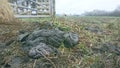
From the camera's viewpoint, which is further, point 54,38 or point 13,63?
point 54,38

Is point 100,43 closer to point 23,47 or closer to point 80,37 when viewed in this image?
point 80,37

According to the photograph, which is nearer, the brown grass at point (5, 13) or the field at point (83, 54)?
the field at point (83, 54)

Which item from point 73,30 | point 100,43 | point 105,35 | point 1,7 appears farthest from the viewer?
point 1,7

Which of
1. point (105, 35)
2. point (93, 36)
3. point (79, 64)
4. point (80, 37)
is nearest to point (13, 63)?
point (79, 64)

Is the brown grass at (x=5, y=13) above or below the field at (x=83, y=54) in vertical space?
above

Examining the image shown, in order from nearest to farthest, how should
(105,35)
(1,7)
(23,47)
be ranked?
1. (23,47)
2. (105,35)
3. (1,7)

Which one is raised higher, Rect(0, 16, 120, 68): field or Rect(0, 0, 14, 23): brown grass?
Rect(0, 0, 14, 23): brown grass

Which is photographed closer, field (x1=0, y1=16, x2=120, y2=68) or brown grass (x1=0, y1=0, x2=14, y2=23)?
field (x1=0, y1=16, x2=120, y2=68)

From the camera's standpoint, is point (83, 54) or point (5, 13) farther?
point (5, 13)

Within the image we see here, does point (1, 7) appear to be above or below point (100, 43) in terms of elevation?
above

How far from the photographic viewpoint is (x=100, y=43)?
5.76 meters

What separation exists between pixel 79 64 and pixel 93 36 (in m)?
1.64

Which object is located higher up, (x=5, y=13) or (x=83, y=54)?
(x=5, y=13)

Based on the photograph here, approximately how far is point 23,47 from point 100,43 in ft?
4.39
